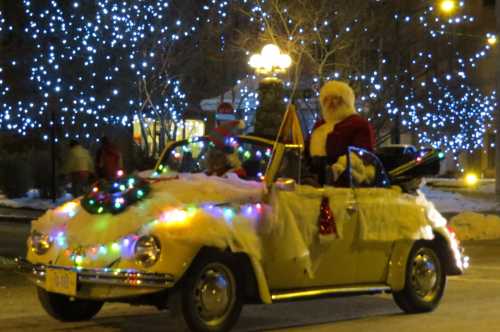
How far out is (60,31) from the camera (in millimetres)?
32156

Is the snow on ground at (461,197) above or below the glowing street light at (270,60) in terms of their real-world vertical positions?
below

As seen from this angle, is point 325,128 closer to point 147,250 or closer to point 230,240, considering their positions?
point 230,240

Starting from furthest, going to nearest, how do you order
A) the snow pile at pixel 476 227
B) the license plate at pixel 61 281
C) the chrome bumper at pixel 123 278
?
the snow pile at pixel 476 227, the license plate at pixel 61 281, the chrome bumper at pixel 123 278

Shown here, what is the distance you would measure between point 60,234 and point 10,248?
740 centimetres

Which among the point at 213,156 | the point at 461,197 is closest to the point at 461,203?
the point at 461,197

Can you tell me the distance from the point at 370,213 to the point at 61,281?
302cm

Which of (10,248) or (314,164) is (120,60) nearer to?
(10,248)

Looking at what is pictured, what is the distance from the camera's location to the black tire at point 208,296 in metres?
7.25

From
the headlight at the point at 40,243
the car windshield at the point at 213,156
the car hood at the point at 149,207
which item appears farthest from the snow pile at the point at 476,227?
the headlight at the point at 40,243

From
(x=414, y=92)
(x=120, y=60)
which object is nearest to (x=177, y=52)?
(x=120, y=60)

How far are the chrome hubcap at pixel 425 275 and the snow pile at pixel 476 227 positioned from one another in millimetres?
8965

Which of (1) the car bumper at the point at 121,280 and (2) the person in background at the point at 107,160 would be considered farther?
(2) the person in background at the point at 107,160

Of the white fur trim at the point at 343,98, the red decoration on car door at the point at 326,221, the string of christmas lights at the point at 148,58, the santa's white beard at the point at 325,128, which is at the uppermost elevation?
the string of christmas lights at the point at 148,58

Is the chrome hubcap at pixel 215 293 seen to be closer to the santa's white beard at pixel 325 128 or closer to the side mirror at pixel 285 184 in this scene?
the side mirror at pixel 285 184
